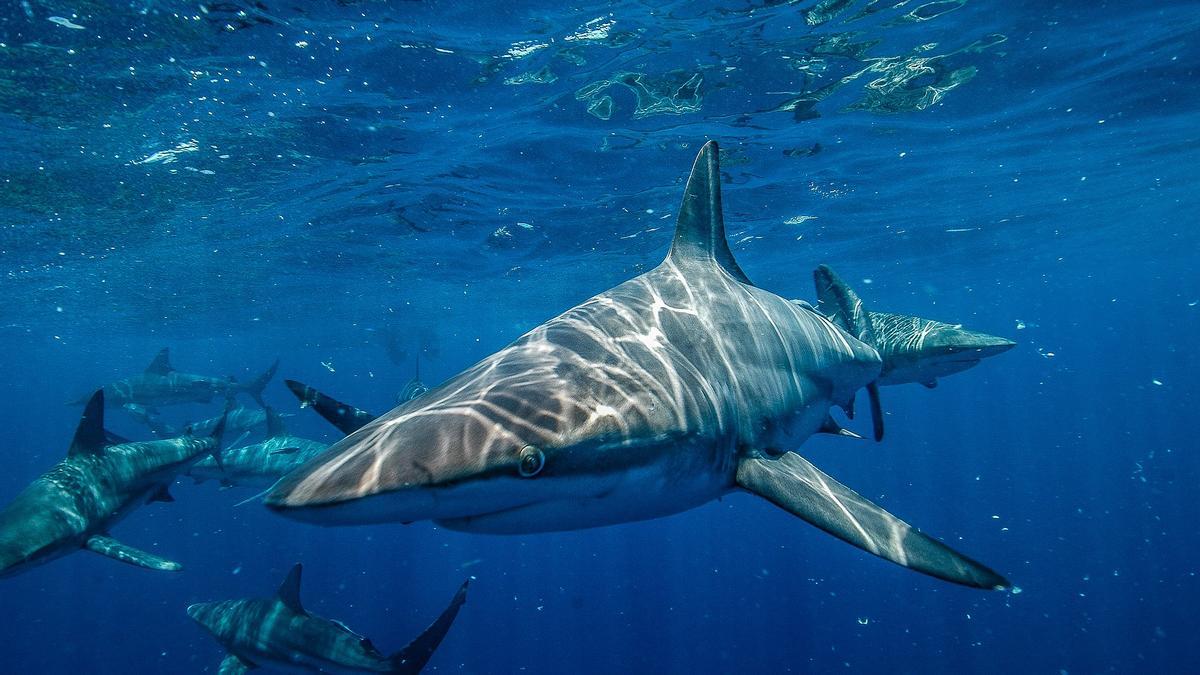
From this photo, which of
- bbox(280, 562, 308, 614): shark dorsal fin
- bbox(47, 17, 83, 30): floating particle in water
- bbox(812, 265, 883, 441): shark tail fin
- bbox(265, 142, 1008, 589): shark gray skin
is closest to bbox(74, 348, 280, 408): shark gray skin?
bbox(47, 17, 83, 30): floating particle in water

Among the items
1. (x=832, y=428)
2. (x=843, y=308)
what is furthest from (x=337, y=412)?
(x=843, y=308)

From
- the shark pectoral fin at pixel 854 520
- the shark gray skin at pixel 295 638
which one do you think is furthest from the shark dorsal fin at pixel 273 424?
the shark pectoral fin at pixel 854 520

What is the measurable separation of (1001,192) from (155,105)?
1103 inches

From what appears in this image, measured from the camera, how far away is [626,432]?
2.84m

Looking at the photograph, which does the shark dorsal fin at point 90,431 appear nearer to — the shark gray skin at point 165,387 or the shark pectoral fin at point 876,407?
the shark pectoral fin at point 876,407

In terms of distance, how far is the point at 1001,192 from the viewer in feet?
78.8

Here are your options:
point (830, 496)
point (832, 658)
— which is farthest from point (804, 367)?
point (832, 658)

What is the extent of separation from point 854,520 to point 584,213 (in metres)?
19.5

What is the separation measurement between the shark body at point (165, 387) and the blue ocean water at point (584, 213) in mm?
5051

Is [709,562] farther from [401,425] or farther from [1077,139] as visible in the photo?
[401,425]

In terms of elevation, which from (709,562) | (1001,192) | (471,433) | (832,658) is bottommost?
(709,562)

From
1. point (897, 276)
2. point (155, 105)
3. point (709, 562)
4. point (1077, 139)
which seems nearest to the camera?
point (155, 105)

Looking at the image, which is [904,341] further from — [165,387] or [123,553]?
[165,387]

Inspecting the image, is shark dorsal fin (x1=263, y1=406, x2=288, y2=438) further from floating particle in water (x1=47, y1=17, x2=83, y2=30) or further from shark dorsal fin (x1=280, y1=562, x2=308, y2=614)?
floating particle in water (x1=47, y1=17, x2=83, y2=30)
